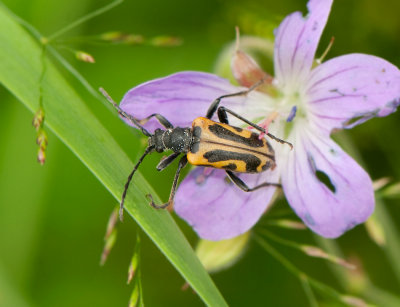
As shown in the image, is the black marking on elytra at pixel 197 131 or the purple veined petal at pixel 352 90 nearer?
the purple veined petal at pixel 352 90

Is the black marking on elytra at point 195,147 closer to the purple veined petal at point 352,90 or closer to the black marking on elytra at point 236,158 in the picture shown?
the black marking on elytra at point 236,158

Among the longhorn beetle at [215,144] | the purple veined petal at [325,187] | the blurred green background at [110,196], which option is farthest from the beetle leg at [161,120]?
the blurred green background at [110,196]

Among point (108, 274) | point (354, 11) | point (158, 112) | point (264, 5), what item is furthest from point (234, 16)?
point (108, 274)

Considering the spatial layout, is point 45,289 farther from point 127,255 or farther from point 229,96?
point 229,96

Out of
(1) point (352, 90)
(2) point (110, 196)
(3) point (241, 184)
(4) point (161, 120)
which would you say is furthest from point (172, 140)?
(2) point (110, 196)

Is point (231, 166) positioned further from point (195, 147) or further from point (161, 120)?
point (161, 120)

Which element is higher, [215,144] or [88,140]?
[88,140]
